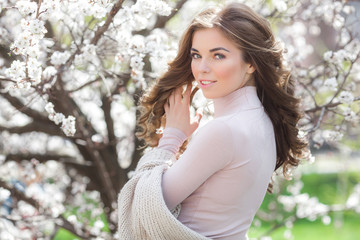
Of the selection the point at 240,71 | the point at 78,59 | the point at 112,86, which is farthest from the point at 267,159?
the point at 112,86

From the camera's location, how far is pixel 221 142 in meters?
1.53

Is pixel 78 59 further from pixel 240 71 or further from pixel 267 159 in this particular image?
pixel 267 159

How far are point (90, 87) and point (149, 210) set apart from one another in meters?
2.06

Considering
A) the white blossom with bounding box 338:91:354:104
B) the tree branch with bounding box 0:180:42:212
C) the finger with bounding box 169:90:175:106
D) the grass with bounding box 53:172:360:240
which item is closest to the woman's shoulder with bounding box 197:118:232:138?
the finger with bounding box 169:90:175:106

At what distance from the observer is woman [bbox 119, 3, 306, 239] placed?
5.09ft

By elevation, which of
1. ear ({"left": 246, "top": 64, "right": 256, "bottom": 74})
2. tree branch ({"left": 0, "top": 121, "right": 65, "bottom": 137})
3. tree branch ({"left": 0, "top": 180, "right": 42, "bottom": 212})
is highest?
ear ({"left": 246, "top": 64, "right": 256, "bottom": 74})

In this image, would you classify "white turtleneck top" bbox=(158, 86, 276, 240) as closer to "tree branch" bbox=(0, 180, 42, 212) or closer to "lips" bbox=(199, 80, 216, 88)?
"lips" bbox=(199, 80, 216, 88)

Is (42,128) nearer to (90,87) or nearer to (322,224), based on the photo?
(90,87)

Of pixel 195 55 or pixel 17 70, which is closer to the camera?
pixel 195 55

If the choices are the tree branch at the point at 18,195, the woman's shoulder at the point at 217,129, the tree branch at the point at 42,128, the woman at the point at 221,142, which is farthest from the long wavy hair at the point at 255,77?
the tree branch at the point at 18,195

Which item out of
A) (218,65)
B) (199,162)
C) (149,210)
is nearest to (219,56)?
(218,65)

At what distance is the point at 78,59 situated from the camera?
2.17 metres

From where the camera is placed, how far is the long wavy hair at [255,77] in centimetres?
169

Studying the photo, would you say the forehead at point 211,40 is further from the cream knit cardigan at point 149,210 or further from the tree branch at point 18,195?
the tree branch at point 18,195
